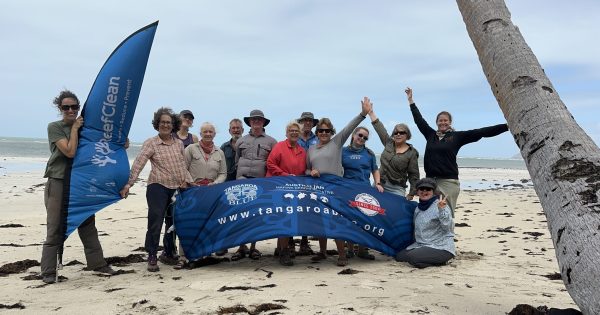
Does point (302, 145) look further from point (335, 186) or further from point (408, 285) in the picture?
point (408, 285)

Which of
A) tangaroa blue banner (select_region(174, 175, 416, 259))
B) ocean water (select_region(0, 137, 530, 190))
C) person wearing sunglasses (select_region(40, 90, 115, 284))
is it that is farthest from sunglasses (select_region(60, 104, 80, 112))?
ocean water (select_region(0, 137, 530, 190))

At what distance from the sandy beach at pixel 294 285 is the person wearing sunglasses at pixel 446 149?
1030mm

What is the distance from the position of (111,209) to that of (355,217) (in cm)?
944

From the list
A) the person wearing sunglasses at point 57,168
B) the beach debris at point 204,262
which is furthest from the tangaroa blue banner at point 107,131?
the beach debris at point 204,262

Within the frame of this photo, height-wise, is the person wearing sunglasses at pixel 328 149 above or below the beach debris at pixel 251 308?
above

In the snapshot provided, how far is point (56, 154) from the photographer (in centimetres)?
516

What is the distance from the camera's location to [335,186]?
616 centimetres

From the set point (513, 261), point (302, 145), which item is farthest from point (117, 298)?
point (513, 261)

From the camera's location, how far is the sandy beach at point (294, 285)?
4105mm

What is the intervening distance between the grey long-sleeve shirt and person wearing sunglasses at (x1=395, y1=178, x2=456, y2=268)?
1.13 m

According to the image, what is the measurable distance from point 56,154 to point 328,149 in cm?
332

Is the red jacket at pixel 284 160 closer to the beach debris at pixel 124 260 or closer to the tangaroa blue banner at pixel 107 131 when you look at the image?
the tangaroa blue banner at pixel 107 131

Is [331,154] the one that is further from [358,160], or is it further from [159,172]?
[159,172]

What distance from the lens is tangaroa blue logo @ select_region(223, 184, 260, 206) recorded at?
584 centimetres
